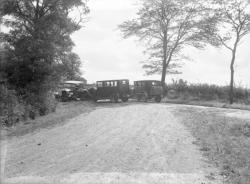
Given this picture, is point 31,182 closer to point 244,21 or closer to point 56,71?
point 56,71

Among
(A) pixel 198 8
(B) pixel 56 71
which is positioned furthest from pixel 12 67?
(A) pixel 198 8

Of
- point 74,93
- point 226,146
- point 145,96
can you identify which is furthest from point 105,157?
point 74,93

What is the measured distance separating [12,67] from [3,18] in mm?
4238

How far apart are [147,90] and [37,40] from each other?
14.0 m

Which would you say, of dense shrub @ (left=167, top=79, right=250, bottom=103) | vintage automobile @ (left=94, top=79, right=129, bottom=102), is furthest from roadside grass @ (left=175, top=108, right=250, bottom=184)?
dense shrub @ (left=167, top=79, right=250, bottom=103)

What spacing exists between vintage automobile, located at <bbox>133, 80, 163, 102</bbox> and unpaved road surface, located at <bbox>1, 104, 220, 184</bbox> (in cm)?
1767

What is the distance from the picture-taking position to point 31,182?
20.1ft

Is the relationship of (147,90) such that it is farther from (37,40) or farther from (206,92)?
(37,40)

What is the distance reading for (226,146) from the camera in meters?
9.50

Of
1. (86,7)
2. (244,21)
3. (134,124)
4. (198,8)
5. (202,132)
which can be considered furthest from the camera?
(198,8)

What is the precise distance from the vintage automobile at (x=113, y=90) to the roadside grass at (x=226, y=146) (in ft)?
46.5

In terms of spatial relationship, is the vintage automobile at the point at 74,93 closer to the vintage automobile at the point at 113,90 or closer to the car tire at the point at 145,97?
the vintage automobile at the point at 113,90

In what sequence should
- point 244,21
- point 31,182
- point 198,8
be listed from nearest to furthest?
point 31,182 → point 244,21 → point 198,8

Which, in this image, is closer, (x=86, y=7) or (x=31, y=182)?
(x=31, y=182)
